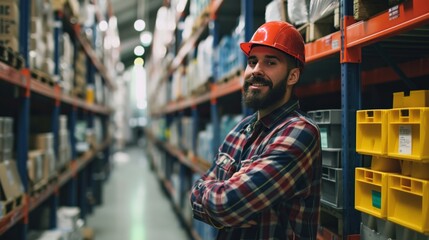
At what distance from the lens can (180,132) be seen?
770 cm

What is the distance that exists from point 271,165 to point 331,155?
566 millimetres

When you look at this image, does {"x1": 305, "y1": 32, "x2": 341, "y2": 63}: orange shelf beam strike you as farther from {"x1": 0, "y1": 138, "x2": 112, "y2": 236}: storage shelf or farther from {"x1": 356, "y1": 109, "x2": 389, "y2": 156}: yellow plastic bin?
{"x1": 0, "y1": 138, "x2": 112, "y2": 236}: storage shelf

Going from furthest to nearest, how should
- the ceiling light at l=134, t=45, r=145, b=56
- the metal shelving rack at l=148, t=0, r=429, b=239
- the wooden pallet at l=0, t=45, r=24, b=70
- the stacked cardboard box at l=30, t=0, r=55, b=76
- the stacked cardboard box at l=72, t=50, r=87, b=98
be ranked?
Result: the ceiling light at l=134, t=45, r=145, b=56
the stacked cardboard box at l=72, t=50, r=87, b=98
the stacked cardboard box at l=30, t=0, r=55, b=76
the wooden pallet at l=0, t=45, r=24, b=70
the metal shelving rack at l=148, t=0, r=429, b=239

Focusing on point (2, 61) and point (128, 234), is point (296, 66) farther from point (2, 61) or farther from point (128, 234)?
point (128, 234)

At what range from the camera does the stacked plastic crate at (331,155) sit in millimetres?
1989

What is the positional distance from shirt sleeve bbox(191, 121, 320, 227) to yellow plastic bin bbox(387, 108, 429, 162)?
1.03 ft

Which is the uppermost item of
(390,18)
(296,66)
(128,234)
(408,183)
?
(390,18)

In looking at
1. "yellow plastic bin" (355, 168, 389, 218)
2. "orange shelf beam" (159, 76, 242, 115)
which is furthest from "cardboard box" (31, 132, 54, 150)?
"yellow plastic bin" (355, 168, 389, 218)

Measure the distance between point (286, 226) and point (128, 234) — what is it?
482cm

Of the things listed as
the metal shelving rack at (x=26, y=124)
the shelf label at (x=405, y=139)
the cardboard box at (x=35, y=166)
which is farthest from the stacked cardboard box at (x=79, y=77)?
the shelf label at (x=405, y=139)

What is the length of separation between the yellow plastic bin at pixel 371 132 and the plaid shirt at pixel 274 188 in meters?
0.17

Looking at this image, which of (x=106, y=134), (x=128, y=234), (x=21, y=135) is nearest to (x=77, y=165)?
(x=128, y=234)

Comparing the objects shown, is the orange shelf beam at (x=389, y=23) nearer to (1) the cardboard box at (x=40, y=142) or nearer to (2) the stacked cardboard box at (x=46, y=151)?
(2) the stacked cardboard box at (x=46, y=151)

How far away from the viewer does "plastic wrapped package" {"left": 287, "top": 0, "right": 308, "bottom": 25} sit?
2328 millimetres
